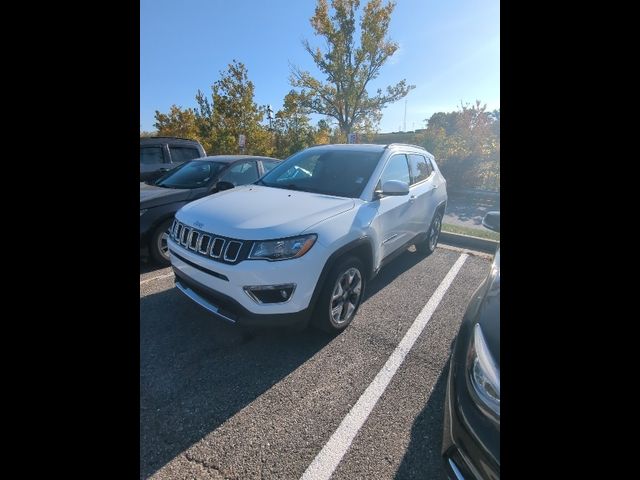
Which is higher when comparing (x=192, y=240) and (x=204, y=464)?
(x=192, y=240)

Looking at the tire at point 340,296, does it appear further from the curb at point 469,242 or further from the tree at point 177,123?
the tree at point 177,123

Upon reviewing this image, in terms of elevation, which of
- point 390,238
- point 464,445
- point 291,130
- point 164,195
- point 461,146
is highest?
point 291,130

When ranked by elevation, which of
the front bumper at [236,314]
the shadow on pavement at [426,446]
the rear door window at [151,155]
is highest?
the rear door window at [151,155]

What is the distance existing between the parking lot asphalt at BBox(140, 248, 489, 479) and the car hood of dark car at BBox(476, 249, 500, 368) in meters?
0.88

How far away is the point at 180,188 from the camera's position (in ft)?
15.7

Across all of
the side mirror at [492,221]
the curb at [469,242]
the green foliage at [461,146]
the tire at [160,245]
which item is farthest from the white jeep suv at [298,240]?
the green foliage at [461,146]

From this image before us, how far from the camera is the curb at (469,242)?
5.80m

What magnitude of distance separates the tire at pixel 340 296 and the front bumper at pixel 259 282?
0.19 metres

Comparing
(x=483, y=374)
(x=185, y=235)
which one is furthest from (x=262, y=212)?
(x=483, y=374)

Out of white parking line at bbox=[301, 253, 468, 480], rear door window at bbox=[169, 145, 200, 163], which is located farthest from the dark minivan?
white parking line at bbox=[301, 253, 468, 480]

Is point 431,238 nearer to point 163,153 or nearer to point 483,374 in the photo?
point 483,374

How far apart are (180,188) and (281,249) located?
3.19 m
